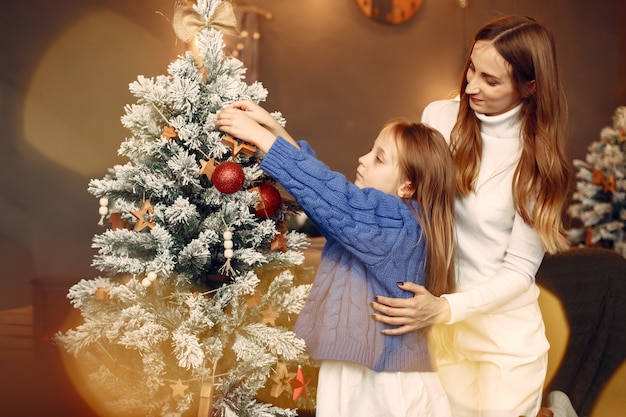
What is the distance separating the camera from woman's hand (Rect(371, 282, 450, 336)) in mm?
1586

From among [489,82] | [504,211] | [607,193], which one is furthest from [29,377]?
[607,193]

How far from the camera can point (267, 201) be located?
4.93 feet

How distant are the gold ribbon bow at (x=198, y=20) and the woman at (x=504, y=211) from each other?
0.71 metres

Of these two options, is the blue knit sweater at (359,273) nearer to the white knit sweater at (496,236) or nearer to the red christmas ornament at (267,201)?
the red christmas ornament at (267,201)

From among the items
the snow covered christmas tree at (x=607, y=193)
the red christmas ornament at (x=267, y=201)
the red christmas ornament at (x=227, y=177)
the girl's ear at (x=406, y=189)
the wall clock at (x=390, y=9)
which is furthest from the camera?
the wall clock at (x=390, y=9)

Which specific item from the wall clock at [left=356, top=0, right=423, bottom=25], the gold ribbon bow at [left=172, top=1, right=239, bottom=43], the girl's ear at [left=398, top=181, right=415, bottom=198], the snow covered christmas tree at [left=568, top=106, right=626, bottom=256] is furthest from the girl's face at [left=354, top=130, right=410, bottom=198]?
the wall clock at [left=356, top=0, right=423, bottom=25]

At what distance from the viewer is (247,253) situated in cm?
146

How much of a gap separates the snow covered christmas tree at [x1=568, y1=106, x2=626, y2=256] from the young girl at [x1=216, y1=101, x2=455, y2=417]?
2.87 meters

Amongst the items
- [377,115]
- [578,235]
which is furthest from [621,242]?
[377,115]

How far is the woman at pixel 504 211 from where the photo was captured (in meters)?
1.78

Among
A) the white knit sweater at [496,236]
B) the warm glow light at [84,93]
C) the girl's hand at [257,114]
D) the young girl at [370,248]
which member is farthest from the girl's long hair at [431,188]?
the warm glow light at [84,93]

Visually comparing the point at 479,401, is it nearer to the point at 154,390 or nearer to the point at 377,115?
the point at 154,390

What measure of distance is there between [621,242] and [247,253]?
3472mm

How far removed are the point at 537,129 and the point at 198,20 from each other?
0.96 m
